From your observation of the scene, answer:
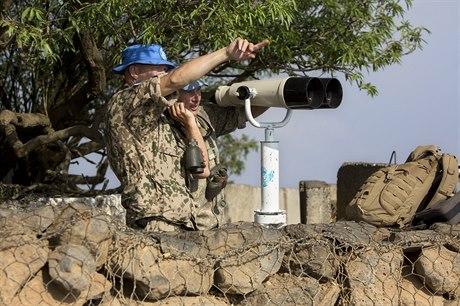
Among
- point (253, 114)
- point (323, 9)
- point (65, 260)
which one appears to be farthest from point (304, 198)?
point (65, 260)

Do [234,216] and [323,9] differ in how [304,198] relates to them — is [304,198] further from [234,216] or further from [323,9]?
[234,216]

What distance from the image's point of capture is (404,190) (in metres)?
6.20

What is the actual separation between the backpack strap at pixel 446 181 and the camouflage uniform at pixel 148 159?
1.57 m

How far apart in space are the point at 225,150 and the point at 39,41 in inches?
232

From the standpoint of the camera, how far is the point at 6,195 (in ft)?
32.6

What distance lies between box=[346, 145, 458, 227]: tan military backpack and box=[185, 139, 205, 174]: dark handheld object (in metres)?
1.20

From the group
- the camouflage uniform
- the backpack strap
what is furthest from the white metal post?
the backpack strap

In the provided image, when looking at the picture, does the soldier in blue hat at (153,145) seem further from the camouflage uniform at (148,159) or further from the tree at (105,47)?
the tree at (105,47)

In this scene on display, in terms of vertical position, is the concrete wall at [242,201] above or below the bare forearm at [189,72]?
below

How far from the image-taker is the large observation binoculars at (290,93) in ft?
18.3

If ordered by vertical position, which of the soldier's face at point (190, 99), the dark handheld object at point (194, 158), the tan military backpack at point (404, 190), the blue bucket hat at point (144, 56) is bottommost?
the tan military backpack at point (404, 190)

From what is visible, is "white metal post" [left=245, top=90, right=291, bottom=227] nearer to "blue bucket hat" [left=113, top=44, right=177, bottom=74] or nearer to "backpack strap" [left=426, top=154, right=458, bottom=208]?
"blue bucket hat" [left=113, top=44, right=177, bottom=74]

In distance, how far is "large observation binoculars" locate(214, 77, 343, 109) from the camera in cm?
557

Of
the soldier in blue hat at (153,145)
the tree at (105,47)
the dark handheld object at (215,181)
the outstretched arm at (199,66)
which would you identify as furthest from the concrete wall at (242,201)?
the outstretched arm at (199,66)
